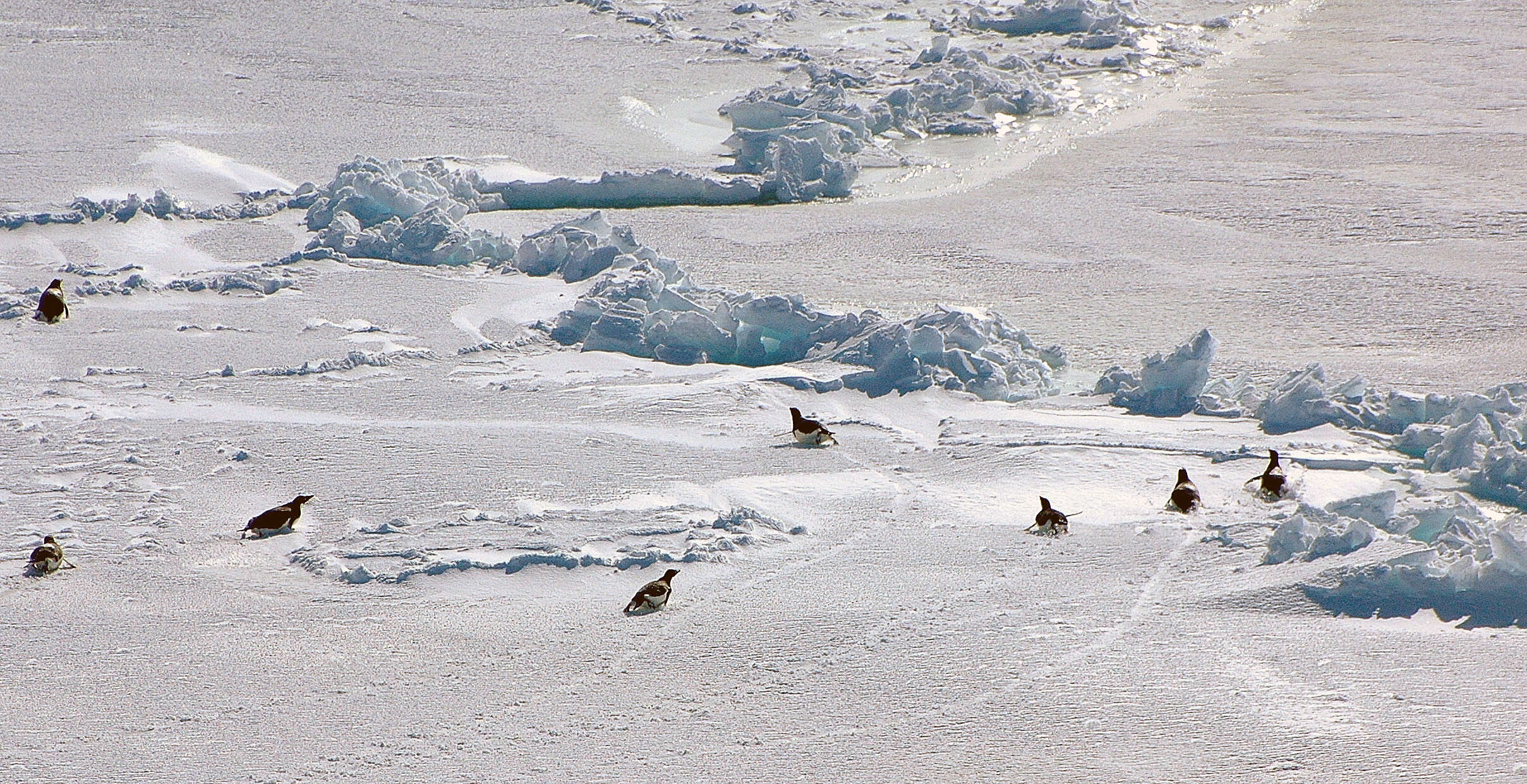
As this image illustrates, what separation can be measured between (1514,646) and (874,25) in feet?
27.4

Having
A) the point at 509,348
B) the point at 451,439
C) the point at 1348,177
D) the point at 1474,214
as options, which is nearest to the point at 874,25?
the point at 1348,177

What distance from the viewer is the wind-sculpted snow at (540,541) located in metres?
3.74

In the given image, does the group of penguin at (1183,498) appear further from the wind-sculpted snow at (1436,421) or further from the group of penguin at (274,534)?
the group of penguin at (274,534)

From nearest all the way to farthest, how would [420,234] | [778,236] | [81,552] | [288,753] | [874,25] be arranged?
[288,753] → [81,552] → [420,234] → [778,236] → [874,25]

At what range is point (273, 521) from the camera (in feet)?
12.7

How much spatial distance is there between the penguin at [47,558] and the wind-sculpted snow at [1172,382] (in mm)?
3376

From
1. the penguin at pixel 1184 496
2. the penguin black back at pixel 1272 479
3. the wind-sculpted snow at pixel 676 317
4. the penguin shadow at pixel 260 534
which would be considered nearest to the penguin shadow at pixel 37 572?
the penguin shadow at pixel 260 534

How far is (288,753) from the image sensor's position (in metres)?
2.94

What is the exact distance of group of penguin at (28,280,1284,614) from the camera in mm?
3484

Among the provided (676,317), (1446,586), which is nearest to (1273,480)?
(1446,586)

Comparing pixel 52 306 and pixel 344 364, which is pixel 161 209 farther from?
pixel 344 364

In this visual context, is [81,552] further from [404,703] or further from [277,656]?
[404,703]

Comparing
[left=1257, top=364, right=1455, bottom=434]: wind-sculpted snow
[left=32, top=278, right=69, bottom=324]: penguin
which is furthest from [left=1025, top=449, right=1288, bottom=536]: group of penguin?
[left=32, top=278, right=69, bottom=324]: penguin

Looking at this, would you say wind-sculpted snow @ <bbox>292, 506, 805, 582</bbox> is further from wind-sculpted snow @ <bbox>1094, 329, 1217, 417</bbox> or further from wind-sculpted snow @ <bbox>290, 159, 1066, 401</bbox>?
wind-sculpted snow @ <bbox>1094, 329, 1217, 417</bbox>
